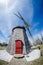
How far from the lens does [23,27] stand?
26766 mm

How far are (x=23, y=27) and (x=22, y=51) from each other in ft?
16.2

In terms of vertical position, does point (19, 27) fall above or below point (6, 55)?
above

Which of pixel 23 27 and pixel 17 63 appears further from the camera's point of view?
pixel 23 27

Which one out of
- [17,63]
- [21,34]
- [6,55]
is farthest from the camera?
[21,34]

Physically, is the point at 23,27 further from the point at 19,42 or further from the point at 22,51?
the point at 22,51

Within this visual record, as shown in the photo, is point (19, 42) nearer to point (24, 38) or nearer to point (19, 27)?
point (24, 38)

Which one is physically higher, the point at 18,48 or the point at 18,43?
the point at 18,43

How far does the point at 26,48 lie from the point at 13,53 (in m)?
2.50

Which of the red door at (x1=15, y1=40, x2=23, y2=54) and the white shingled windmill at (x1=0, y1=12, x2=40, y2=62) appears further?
the red door at (x1=15, y1=40, x2=23, y2=54)

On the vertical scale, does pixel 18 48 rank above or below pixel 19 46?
below

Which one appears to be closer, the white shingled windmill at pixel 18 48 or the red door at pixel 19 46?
the white shingled windmill at pixel 18 48

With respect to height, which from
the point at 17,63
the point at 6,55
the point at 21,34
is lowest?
the point at 17,63

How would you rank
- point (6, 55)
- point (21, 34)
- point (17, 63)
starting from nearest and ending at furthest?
point (17, 63)
point (6, 55)
point (21, 34)

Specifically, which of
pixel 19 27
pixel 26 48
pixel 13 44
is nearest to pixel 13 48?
pixel 13 44
